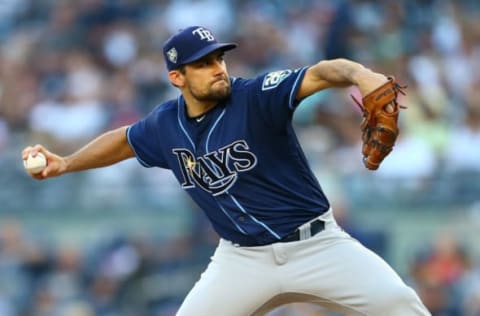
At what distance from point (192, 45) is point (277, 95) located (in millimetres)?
509

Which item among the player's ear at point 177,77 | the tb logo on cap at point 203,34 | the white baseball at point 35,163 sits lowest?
the white baseball at point 35,163

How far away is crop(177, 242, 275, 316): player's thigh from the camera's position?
550cm

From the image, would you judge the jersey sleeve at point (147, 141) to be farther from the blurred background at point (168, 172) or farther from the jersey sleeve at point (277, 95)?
the blurred background at point (168, 172)

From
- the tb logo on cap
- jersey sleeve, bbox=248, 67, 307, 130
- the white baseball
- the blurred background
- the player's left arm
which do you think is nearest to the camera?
the player's left arm

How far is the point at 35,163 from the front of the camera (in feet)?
19.0

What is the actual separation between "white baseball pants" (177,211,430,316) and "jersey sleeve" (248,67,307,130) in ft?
1.81

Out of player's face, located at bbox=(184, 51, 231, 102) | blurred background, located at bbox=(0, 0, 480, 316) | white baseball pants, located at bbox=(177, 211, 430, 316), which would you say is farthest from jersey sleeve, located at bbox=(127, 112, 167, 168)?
blurred background, located at bbox=(0, 0, 480, 316)

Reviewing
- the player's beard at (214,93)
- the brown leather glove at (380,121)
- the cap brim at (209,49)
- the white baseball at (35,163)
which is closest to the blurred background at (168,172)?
the white baseball at (35,163)

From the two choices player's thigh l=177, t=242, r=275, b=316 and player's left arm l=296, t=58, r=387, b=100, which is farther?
player's thigh l=177, t=242, r=275, b=316

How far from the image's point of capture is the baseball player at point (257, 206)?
5414 millimetres

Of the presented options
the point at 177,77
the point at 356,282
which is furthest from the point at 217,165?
the point at 356,282

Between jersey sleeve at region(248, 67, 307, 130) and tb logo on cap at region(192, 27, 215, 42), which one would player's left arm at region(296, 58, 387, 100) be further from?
tb logo on cap at region(192, 27, 215, 42)

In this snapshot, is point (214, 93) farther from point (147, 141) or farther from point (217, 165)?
point (147, 141)

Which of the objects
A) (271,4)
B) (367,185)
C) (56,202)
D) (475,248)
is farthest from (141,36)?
(475,248)
